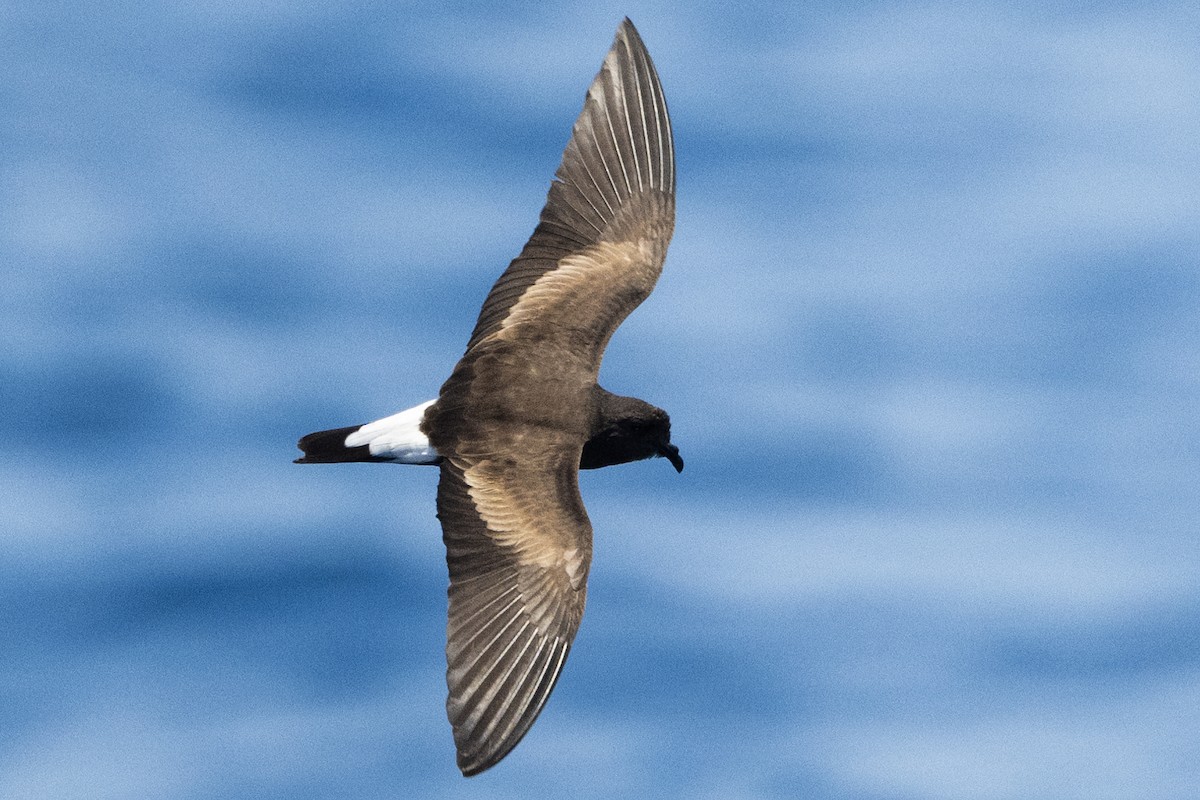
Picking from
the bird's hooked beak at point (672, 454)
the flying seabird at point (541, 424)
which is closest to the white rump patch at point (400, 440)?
the flying seabird at point (541, 424)

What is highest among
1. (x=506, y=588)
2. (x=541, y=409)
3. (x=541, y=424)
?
(x=541, y=409)

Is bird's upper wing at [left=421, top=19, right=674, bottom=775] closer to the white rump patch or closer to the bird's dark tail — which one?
the white rump patch

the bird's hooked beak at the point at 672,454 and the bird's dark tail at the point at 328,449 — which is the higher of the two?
the bird's hooked beak at the point at 672,454

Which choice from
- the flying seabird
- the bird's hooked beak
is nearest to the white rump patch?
the flying seabird

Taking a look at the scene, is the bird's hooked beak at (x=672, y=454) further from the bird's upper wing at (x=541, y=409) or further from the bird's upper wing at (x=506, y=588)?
the bird's upper wing at (x=506, y=588)

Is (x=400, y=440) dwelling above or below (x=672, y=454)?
below

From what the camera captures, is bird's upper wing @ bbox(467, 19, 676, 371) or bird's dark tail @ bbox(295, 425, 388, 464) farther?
bird's upper wing @ bbox(467, 19, 676, 371)

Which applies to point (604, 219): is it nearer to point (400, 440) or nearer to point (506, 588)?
point (400, 440)

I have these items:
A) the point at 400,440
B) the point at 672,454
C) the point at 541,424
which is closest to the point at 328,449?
the point at 400,440
